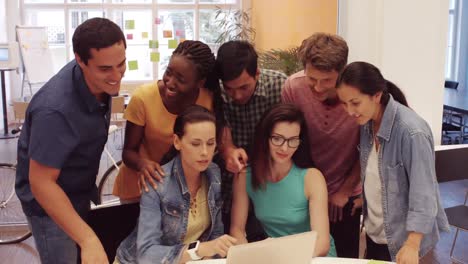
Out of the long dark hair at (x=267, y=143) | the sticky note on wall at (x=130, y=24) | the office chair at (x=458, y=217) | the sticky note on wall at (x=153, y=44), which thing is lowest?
the office chair at (x=458, y=217)

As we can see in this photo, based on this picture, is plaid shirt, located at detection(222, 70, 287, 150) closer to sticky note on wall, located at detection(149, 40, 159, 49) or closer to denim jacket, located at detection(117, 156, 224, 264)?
denim jacket, located at detection(117, 156, 224, 264)

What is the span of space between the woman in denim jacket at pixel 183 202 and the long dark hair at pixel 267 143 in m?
0.18

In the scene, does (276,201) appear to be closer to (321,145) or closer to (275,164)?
(275,164)

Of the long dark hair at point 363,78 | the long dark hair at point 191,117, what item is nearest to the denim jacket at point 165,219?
the long dark hair at point 191,117

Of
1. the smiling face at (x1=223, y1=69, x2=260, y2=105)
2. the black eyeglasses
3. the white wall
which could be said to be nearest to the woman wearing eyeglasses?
the black eyeglasses

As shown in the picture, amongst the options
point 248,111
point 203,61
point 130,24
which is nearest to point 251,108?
point 248,111

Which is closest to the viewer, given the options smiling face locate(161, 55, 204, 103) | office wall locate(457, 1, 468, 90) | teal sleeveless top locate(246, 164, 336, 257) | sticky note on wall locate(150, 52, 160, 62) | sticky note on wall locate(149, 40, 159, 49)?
smiling face locate(161, 55, 204, 103)

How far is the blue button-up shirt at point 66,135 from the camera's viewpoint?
5.37 feet

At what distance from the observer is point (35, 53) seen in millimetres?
8078

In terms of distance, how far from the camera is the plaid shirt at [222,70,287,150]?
2.22 meters

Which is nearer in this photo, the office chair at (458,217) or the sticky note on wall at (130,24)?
the office chair at (458,217)

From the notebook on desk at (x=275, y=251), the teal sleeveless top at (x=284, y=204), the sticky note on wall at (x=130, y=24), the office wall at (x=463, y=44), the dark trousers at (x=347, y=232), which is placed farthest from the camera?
the office wall at (x=463, y=44)

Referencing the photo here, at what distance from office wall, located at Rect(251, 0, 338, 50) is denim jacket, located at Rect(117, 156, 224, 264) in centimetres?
609

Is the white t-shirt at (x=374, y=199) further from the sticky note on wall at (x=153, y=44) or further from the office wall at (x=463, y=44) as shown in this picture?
the office wall at (x=463, y=44)
